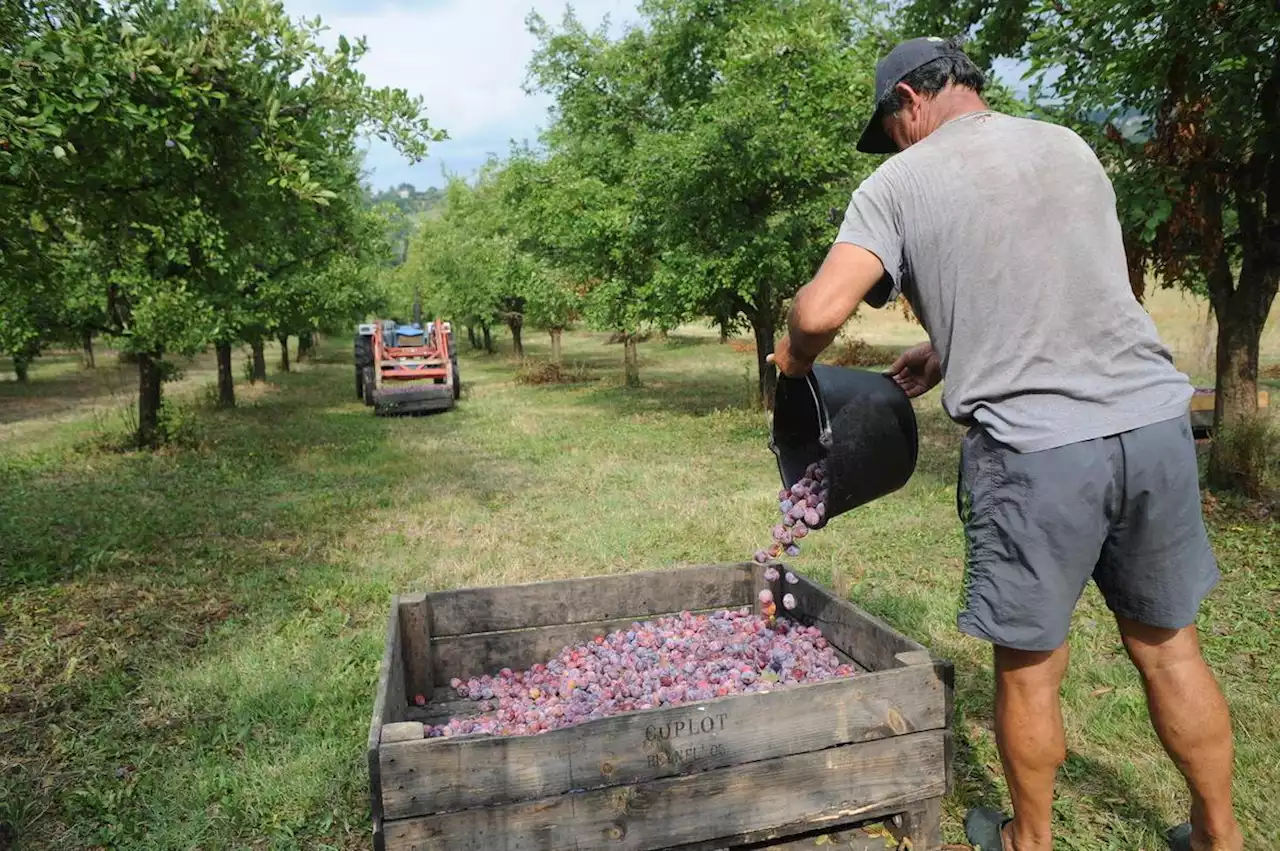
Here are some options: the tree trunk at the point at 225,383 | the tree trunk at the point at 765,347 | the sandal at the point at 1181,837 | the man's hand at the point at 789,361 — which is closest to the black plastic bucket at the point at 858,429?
the man's hand at the point at 789,361

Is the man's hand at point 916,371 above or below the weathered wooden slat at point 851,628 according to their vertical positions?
above

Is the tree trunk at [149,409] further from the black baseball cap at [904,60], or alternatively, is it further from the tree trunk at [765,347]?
the black baseball cap at [904,60]

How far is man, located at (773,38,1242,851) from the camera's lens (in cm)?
224

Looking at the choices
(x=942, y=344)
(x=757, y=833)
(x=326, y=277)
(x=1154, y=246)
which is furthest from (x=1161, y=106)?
(x=326, y=277)

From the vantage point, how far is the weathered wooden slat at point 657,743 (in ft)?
7.11

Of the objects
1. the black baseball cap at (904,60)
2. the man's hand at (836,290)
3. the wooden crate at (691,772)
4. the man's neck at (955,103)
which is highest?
the black baseball cap at (904,60)

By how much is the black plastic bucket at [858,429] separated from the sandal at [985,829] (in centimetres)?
101

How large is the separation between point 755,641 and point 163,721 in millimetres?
2603

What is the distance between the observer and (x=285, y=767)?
11.2 ft

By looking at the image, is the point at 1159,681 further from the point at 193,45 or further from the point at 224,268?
the point at 224,268

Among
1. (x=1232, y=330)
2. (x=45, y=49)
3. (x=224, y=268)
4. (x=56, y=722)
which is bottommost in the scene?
(x=56, y=722)

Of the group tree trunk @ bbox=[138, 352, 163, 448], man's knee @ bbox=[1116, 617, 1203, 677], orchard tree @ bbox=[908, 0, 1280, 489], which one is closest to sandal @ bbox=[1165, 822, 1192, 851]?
man's knee @ bbox=[1116, 617, 1203, 677]

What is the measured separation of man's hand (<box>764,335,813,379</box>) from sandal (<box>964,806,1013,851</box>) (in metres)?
1.45

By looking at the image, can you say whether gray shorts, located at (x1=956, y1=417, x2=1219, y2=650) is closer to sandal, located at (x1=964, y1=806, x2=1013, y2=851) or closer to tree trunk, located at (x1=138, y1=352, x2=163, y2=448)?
sandal, located at (x1=964, y1=806, x2=1013, y2=851)
